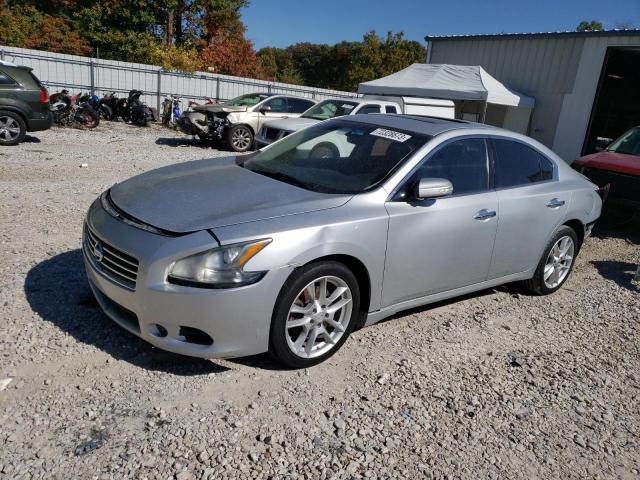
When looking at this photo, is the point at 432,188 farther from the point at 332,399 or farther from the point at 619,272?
the point at 619,272

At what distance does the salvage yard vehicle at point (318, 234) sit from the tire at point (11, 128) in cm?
841

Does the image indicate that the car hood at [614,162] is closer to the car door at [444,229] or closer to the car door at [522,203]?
the car door at [522,203]

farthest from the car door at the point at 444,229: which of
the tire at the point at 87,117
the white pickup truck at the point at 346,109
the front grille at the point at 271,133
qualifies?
the tire at the point at 87,117

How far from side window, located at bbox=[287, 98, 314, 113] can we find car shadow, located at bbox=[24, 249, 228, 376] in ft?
36.0

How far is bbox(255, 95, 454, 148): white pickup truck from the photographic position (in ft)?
39.8

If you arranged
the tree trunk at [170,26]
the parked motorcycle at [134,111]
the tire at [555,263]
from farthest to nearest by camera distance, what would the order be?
the tree trunk at [170,26] < the parked motorcycle at [134,111] < the tire at [555,263]

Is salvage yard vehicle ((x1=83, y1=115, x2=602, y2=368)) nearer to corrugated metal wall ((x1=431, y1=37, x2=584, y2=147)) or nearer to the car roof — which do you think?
the car roof

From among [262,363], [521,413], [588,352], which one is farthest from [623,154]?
[262,363]

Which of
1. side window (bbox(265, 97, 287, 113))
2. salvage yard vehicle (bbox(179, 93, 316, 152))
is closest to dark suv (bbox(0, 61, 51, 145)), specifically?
salvage yard vehicle (bbox(179, 93, 316, 152))

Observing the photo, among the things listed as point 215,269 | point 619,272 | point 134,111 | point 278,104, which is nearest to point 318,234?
point 215,269

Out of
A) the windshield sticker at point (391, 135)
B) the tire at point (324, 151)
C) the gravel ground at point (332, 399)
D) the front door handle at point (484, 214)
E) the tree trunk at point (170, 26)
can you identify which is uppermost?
the tree trunk at point (170, 26)

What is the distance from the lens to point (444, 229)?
3.90m

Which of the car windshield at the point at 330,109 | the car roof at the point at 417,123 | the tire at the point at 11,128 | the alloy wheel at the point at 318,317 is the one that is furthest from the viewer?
the car windshield at the point at 330,109

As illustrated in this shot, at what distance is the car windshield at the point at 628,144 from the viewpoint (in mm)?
8617
